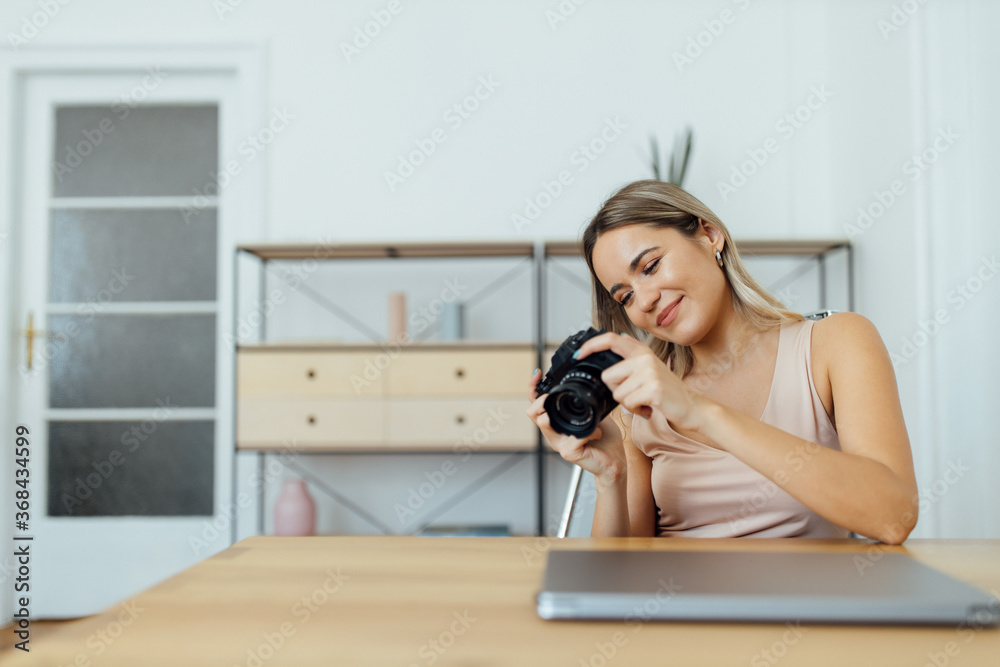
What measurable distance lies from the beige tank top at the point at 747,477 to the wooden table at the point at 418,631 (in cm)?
34

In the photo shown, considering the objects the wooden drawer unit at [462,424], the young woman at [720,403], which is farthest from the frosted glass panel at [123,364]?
the young woman at [720,403]

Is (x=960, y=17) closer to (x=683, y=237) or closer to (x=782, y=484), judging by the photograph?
(x=683, y=237)

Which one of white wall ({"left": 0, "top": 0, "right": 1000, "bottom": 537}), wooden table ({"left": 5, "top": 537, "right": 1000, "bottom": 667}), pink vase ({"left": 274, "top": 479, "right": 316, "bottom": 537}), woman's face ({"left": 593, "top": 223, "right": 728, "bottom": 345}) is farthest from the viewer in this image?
white wall ({"left": 0, "top": 0, "right": 1000, "bottom": 537})

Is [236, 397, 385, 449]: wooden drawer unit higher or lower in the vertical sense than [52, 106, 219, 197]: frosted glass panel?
lower

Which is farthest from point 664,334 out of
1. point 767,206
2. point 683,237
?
point 767,206

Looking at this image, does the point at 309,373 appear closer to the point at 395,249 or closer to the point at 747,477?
the point at 395,249

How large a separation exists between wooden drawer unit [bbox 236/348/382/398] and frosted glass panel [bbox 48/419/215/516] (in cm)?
57

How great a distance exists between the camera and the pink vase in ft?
7.06

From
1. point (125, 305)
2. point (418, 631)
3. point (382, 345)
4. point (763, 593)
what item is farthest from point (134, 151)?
point (763, 593)

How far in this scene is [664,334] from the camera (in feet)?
3.61

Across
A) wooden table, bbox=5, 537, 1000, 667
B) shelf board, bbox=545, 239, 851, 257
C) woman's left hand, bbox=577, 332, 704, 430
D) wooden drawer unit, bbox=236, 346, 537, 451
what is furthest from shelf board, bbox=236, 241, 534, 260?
wooden table, bbox=5, 537, 1000, 667

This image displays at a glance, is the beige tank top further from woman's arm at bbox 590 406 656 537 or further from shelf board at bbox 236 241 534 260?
shelf board at bbox 236 241 534 260

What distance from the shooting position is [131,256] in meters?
2.50

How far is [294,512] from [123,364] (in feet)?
2.93
